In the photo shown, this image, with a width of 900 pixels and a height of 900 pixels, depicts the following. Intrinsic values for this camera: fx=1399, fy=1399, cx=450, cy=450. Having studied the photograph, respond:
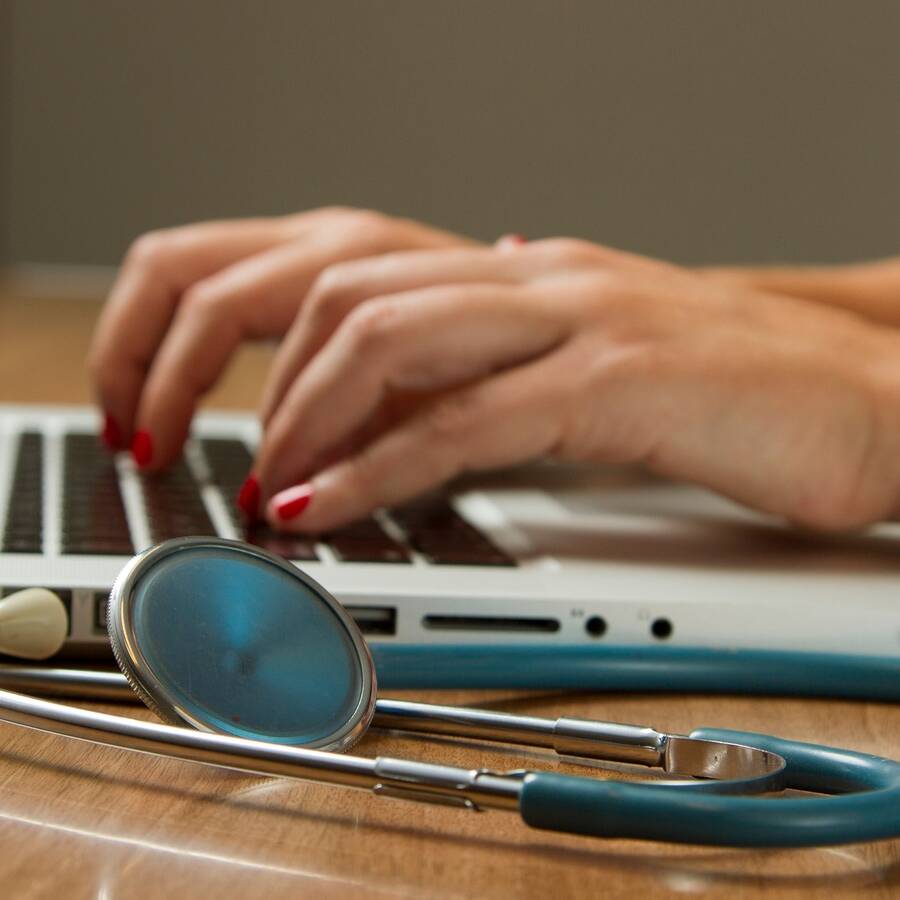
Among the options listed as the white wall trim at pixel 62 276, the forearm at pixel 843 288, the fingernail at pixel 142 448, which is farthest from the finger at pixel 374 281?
the white wall trim at pixel 62 276

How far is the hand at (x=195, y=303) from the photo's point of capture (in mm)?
797

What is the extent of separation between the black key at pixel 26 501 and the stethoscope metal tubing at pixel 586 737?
12 centimetres

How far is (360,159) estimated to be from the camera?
340 cm

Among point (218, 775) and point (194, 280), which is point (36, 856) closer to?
point (218, 775)

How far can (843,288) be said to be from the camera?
1021mm

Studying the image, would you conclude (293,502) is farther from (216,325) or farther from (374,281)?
(216,325)

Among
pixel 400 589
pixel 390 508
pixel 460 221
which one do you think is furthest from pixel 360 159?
pixel 400 589

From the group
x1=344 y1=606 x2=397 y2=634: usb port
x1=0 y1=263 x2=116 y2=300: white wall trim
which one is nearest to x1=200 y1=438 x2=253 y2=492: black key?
x1=344 y1=606 x2=397 y2=634: usb port

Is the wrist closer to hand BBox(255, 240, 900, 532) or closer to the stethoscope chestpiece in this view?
hand BBox(255, 240, 900, 532)

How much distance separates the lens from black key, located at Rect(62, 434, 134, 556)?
0.52m

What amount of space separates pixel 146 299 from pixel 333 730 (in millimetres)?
588

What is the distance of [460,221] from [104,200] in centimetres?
86

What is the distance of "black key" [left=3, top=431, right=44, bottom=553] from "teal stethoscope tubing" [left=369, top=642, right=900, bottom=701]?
0.16 metres

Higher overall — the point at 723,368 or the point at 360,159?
the point at 723,368
